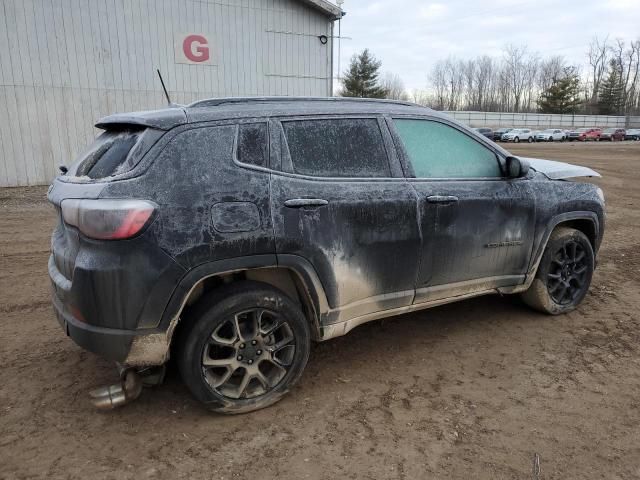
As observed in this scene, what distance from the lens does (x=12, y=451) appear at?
8.61 feet

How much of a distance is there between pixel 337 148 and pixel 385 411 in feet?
5.56

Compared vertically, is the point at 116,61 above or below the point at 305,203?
above

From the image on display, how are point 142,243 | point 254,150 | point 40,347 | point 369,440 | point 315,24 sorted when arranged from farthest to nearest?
1. point 315,24
2. point 40,347
3. point 254,150
4. point 369,440
5. point 142,243

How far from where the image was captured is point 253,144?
292 cm

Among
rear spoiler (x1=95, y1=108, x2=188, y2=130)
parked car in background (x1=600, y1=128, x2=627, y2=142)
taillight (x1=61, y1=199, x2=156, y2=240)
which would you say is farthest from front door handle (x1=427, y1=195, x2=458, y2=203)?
parked car in background (x1=600, y1=128, x2=627, y2=142)

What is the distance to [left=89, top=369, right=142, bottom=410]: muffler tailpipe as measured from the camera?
9.27 feet

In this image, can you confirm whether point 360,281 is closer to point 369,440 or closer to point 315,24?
point 369,440

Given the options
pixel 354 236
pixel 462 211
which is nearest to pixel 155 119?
pixel 354 236

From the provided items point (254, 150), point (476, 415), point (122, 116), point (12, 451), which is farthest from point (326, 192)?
point (12, 451)

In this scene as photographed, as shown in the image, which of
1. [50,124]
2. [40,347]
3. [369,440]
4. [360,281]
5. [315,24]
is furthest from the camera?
[315,24]

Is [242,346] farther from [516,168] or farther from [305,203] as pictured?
[516,168]

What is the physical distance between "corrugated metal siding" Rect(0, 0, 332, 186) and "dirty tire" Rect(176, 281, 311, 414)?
12125 mm

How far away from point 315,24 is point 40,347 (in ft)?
42.5

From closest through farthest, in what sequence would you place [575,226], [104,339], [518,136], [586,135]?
[104,339] < [575,226] < [518,136] < [586,135]
